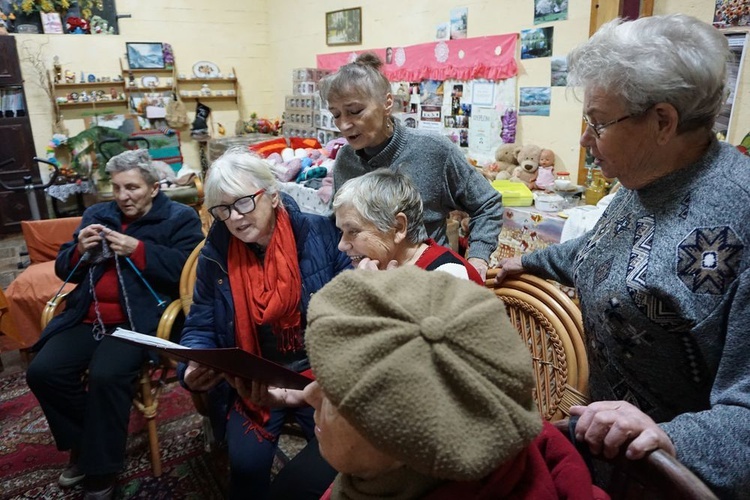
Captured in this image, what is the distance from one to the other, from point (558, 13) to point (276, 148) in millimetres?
2496

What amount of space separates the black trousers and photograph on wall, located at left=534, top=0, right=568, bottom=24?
2.98 m

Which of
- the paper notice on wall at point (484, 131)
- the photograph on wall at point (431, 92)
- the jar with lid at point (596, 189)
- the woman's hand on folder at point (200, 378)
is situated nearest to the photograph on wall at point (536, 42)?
the paper notice on wall at point (484, 131)

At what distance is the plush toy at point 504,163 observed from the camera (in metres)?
3.34

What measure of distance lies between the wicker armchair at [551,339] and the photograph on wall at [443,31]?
301 centimetres

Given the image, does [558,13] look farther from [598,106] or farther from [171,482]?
A: [171,482]

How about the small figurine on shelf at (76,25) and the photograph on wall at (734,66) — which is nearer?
the photograph on wall at (734,66)

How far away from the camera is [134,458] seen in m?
2.20

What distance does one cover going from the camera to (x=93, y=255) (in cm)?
208

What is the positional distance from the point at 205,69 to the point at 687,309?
659 cm

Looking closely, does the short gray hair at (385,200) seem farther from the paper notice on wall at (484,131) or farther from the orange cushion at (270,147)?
the orange cushion at (270,147)

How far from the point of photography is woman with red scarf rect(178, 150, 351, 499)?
5.28ft

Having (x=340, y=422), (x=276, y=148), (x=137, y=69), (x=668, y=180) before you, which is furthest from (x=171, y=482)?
(x=137, y=69)

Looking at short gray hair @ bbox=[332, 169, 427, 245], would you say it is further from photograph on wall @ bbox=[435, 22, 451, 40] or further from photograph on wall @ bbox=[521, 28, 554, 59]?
photograph on wall @ bbox=[435, 22, 451, 40]

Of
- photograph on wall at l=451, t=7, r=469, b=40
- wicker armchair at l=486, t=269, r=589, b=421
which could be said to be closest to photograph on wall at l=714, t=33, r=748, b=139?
wicker armchair at l=486, t=269, r=589, b=421
